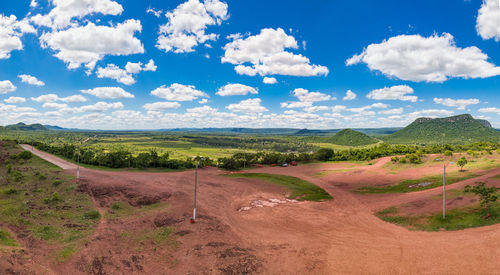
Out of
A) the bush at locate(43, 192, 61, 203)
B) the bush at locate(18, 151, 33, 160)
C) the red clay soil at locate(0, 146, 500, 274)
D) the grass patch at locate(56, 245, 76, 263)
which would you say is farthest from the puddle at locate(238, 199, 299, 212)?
the bush at locate(18, 151, 33, 160)

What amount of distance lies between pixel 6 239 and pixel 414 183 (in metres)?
66.9

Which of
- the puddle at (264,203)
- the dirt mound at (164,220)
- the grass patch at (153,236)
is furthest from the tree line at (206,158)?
the grass patch at (153,236)

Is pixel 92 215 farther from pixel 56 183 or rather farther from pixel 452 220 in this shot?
pixel 452 220

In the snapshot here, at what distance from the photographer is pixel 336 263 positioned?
24.6 meters

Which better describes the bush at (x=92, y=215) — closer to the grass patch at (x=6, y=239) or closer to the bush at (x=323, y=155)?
the grass patch at (x=6, y=239)

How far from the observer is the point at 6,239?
77.8 feet

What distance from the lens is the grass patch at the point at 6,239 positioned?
75.0ft

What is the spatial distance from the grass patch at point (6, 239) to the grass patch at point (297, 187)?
40278 mm

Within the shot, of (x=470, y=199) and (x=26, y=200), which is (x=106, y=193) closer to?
(x=26, y=200)

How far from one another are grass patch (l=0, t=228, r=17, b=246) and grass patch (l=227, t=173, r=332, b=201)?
40278 mm

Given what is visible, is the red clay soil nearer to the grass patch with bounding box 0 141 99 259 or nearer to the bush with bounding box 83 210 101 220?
the bush with bounding box 83 210 101 220

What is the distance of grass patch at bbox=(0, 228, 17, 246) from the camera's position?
22873 millimetres

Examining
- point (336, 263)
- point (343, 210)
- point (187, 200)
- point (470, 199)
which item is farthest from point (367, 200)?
point (187, 200)

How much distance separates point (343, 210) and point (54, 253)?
129ft
